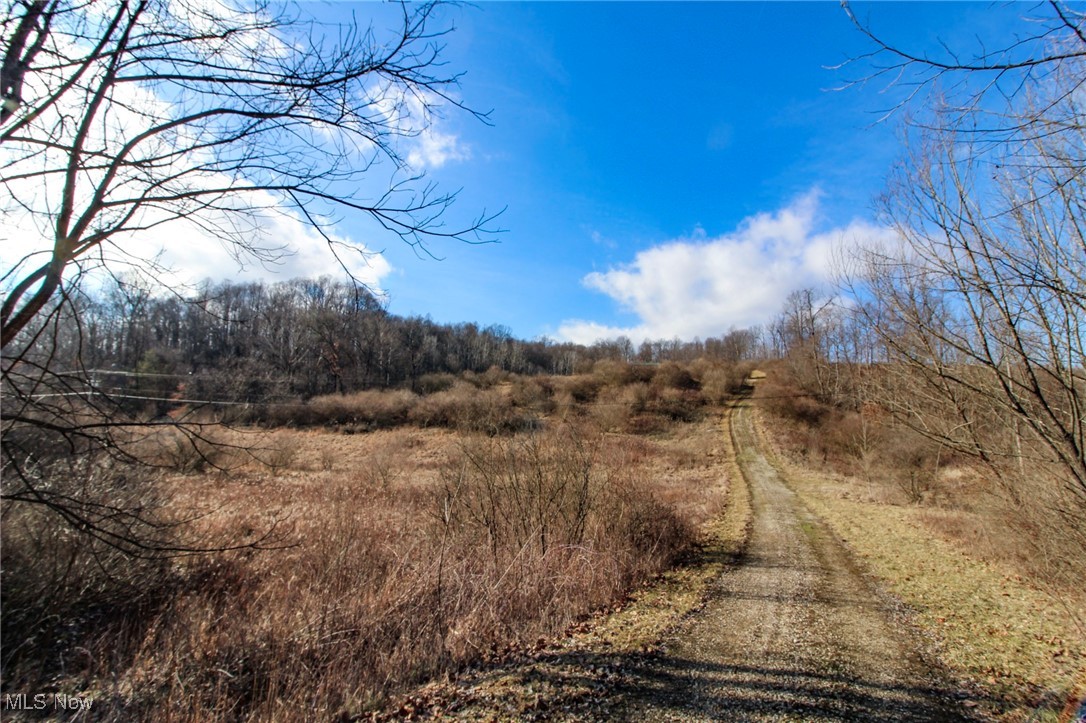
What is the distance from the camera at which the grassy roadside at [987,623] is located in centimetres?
414

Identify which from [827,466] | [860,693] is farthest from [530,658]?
[827,466]

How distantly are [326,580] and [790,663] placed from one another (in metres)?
6.25

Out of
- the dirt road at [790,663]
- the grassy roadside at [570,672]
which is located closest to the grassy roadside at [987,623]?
the dirt road at [790,663]

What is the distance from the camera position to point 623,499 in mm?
9641

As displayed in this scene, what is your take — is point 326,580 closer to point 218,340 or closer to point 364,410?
point 218,340

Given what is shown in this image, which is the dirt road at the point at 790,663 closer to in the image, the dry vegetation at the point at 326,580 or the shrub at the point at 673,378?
the dry vegetation at the point at 326,580

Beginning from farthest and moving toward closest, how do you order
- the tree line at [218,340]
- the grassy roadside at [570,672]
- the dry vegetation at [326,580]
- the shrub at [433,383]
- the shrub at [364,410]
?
the shrub at [433,383], the shrub at [364,410], the dry vegetation at [326,580], the grassy roadside at [570,672], the tree line at [218,340]

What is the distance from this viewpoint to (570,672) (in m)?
4.31

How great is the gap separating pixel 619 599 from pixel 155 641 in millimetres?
5729

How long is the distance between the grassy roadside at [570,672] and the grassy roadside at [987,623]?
2.85 metres

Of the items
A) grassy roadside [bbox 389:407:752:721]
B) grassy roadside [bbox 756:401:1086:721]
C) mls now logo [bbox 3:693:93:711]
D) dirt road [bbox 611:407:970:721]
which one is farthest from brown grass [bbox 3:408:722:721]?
grassy roadside [bbox 756:401:1086:721]

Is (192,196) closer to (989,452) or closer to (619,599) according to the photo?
(619,599)

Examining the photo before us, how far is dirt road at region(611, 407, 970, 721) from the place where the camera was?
376 centimetres

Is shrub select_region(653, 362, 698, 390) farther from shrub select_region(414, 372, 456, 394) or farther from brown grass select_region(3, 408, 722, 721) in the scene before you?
brown grass select_region(3, 408, 722, 721)
